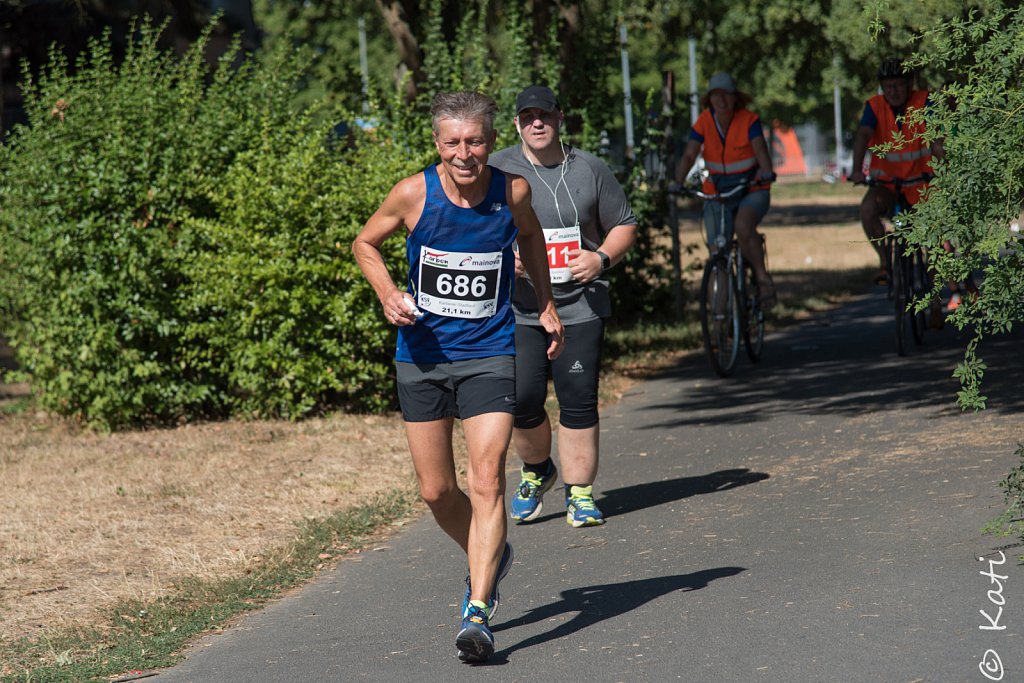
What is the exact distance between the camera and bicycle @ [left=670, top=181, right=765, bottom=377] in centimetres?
1097

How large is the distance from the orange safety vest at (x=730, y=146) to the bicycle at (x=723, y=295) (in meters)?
0.15

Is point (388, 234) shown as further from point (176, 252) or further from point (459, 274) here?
point (176, 252)

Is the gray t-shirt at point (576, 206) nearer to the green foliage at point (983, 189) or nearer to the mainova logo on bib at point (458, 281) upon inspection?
the mainova logo on bib at point (458, 281)

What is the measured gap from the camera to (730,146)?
1120 cm

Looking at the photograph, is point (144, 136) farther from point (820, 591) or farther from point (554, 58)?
point (820, 591)

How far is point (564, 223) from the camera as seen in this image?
672 centimetres

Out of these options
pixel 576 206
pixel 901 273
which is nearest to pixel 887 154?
pixel 901 273

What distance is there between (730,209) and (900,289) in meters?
1.53

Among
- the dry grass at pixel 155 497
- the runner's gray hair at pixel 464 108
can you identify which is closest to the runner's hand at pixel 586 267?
the dry grass at pixel 155 497

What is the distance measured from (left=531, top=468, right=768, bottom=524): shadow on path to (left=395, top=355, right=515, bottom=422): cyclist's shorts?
2104 mm

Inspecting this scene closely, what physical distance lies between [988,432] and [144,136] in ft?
20.1

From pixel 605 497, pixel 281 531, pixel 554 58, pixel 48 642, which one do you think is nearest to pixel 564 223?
pixel 605 497

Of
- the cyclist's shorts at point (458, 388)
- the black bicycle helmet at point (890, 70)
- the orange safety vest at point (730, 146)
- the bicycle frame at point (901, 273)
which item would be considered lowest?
the bicycle frame at point (901, 273)

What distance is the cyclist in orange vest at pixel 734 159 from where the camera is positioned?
1110 centimetres
